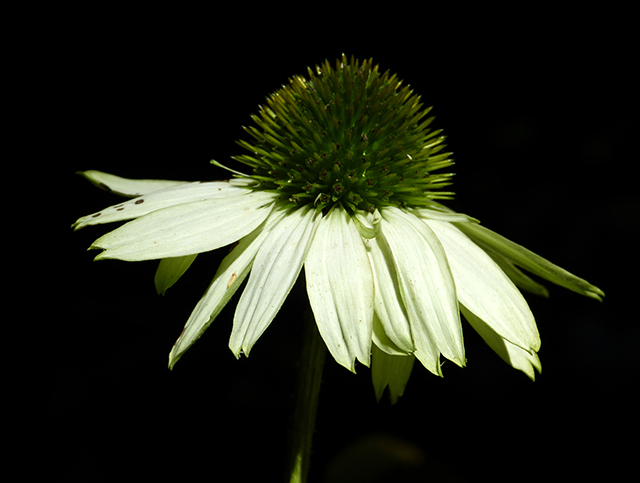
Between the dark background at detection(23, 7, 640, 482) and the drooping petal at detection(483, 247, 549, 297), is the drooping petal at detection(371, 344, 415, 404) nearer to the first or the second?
the drooping petal at detection(483, 247, 549, 297)

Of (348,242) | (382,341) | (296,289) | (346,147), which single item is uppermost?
(346,147)

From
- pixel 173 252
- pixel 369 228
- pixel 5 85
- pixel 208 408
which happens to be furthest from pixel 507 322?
pixel 5 85

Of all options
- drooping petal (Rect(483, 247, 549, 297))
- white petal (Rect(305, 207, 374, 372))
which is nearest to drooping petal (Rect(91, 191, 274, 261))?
white petal (Rect(305, 207, 374, 372))

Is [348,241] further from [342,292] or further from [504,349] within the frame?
[504,349]

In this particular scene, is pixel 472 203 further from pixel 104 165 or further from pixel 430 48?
pixel 104 165

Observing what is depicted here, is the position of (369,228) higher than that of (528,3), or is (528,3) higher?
(528,3)

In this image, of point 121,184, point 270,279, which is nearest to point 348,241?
point 270,279
